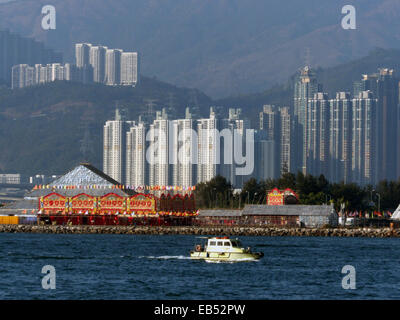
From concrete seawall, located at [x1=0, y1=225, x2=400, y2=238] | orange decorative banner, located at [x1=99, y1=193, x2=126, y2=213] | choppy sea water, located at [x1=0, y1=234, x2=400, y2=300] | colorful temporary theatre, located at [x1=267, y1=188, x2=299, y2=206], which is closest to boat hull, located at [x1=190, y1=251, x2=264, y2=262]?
choppy sea water, located at [x1=0, y1=234, x2=400, y2=300]

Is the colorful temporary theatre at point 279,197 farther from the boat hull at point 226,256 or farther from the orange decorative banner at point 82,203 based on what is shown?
the boat hull at point 226,256

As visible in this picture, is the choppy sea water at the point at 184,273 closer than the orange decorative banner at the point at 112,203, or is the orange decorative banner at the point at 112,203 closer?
the choppy sea water at the point at 184,273

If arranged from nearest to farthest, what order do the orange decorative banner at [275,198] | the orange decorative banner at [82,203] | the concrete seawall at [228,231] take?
the concrete seawall at [228,231] → the orange decorative banner at [82,203] → the orange decorative banner at [275,198]

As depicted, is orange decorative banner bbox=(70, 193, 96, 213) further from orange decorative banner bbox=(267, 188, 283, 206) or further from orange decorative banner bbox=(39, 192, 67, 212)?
orange decorative banner bbox=(267, 188, 283, 206)

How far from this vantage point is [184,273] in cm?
6744

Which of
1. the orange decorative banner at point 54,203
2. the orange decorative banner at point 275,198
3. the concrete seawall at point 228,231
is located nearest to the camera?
the concrete seawall at point 228,231

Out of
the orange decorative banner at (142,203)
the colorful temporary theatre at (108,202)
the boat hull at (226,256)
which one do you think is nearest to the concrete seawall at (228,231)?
the orange decorative banner at (142,203)

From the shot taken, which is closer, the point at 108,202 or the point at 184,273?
the point at 184,273

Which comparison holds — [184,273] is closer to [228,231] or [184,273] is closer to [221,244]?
[221,244]

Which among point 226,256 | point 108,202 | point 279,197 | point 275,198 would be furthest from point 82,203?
point 226,256

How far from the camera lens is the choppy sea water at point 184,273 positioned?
56938mm

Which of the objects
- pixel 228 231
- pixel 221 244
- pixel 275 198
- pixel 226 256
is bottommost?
pixel 226 256

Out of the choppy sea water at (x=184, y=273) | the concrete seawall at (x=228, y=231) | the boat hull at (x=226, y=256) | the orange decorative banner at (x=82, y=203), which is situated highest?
the orange decorative banner at (x=82, y=203)
